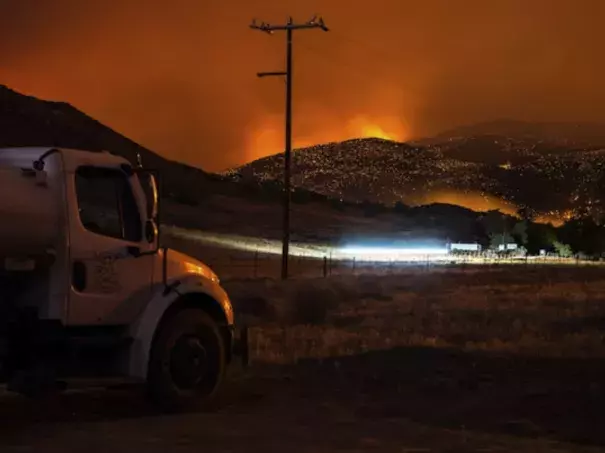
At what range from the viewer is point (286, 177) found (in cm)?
4572

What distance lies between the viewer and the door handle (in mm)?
12211

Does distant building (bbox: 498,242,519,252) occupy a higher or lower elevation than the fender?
higher

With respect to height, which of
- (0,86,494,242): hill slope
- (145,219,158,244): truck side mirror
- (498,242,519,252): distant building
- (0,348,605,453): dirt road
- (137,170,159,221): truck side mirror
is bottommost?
(0,348,605,453): dirt road

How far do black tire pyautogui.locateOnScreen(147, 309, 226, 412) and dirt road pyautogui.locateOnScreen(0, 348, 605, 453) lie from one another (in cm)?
26

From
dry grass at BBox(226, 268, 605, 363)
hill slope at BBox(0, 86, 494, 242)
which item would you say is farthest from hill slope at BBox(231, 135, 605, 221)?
dry grass at BBox(226, 268, 605, 363)

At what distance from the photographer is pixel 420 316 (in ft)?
98.2

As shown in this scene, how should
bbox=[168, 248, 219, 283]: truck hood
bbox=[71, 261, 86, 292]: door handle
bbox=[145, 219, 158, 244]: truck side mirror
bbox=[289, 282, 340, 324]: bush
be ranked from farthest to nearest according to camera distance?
bbox=[289, 282, 340, 324]: bush
bbox=[168, 248, 219, 283]: truck hood
bbox=[145, 219, 158, 244]: truck side mirror
bbox=[71, 261, 86, 292]: door handle

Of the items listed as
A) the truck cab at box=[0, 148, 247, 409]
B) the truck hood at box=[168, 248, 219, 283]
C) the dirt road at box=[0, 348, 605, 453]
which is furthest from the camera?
the truck hood at box=[168, 248, 219, 283]

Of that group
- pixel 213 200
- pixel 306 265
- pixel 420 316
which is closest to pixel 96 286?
pixel 420 316

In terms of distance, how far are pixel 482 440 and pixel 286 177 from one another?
34216mm

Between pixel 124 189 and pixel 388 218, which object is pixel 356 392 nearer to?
pixel 124 189

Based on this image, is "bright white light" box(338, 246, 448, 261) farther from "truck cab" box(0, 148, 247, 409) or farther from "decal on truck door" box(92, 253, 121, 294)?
"decal on truck door" box(92, 253, 121, 294)

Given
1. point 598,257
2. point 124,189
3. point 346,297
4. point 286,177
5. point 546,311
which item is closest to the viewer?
point 124,189

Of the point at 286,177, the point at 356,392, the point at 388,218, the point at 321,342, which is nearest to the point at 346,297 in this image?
the point at 286,177
